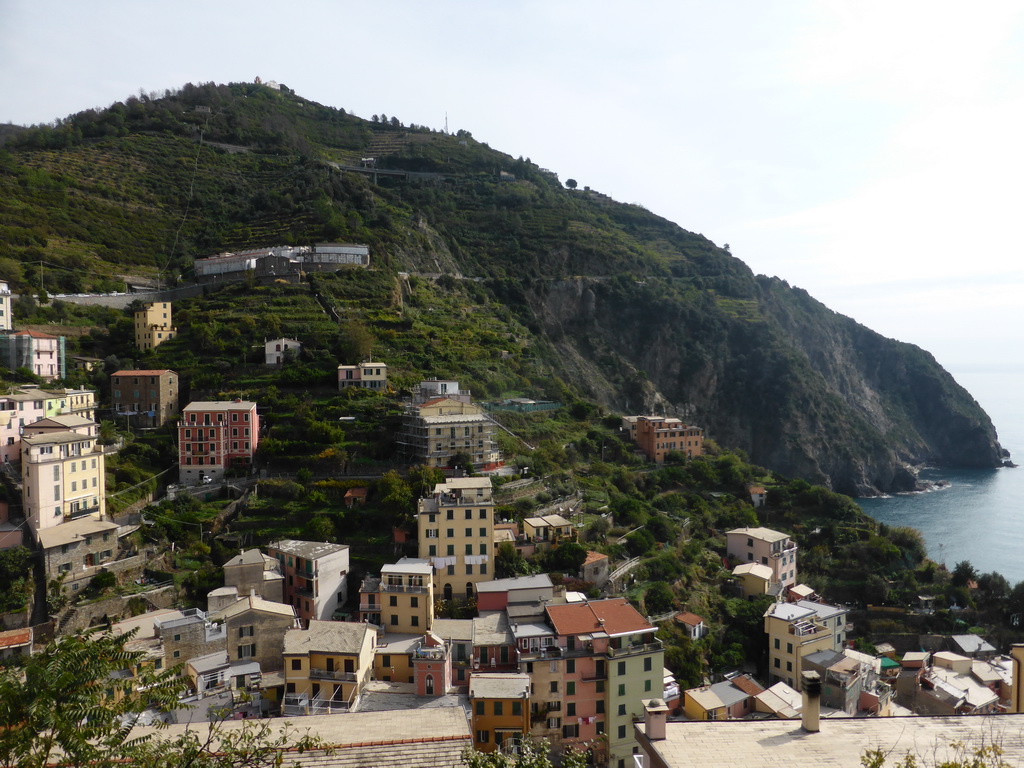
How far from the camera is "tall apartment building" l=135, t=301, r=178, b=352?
136 ft

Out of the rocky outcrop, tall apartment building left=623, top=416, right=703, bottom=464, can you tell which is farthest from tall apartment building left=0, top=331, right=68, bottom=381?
the rocky outcrop

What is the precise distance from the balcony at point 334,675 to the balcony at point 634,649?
7657mm

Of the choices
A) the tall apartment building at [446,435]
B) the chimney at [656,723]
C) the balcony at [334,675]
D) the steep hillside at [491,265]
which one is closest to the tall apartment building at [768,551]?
the tall apartment building at [446,435]

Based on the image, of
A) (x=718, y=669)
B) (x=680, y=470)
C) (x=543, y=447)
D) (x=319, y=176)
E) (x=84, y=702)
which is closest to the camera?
(x=84, y=702)

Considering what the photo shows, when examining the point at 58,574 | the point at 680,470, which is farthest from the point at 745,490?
the point at 58,574

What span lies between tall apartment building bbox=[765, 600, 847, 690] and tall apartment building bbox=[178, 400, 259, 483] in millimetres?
23767

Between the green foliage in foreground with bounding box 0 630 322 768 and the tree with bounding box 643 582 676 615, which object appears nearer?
the green foliage in foreground with bounding box 0 630 322 768

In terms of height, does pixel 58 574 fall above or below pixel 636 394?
below

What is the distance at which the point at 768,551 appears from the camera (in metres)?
33.2

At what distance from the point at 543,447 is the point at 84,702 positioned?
31.8 meters

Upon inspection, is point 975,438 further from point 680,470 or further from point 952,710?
point 952,710

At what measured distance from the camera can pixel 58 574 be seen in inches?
922

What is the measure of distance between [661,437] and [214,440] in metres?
25.9

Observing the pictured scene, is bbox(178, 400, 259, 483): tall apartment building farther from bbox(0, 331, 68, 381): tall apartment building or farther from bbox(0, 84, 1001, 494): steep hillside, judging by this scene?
bbox(0, 331, 68, 381): tall apartment building
